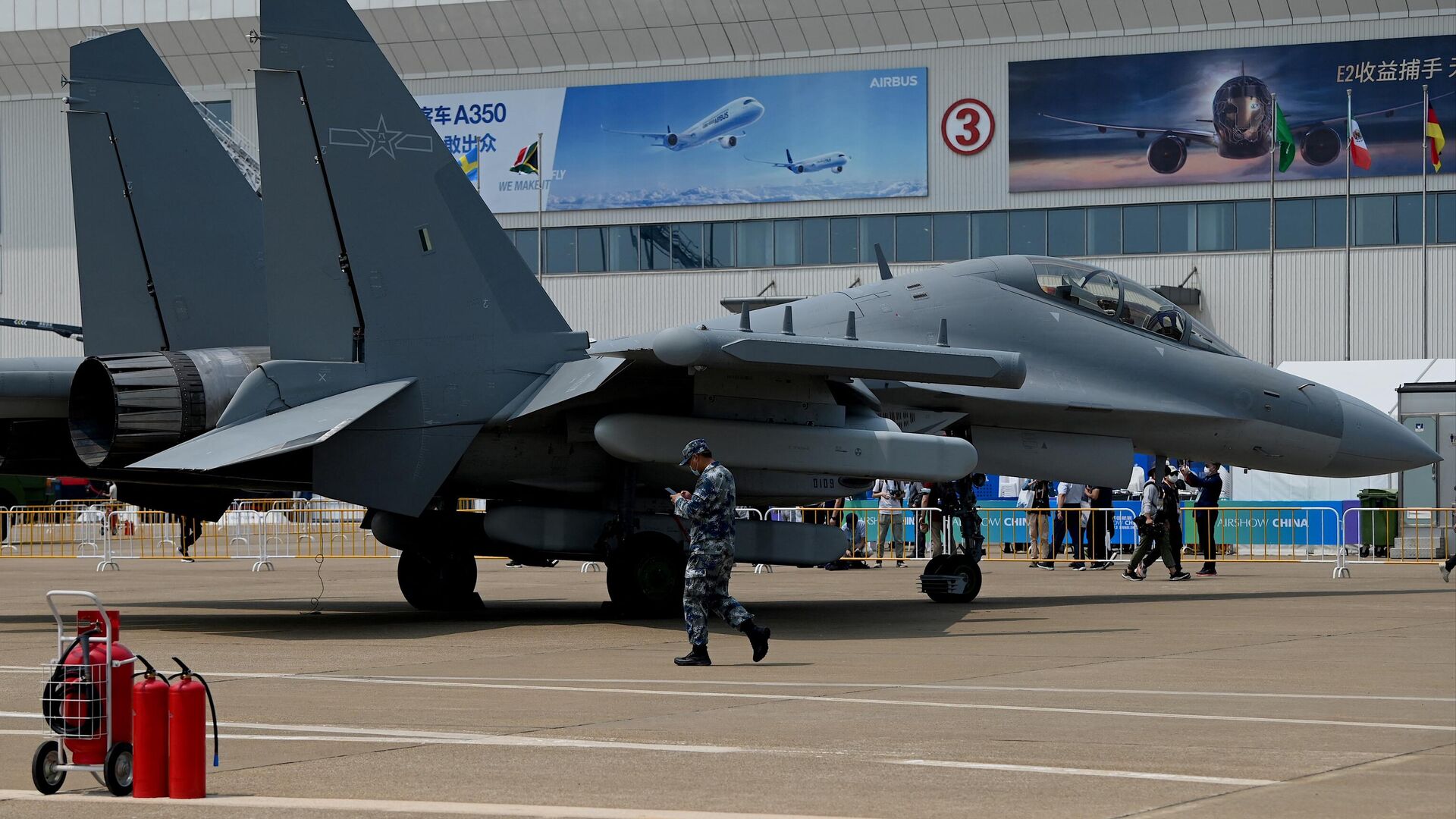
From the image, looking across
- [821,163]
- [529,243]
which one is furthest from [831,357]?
[529,243]

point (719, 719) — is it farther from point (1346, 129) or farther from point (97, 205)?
point (1346, 129)

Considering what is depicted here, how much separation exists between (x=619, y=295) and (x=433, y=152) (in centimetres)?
3852

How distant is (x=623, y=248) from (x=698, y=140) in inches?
173

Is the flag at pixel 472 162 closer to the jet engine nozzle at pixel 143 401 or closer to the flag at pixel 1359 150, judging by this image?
the flag at pixel 1359 150

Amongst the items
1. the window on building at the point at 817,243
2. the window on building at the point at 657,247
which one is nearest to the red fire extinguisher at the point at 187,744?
the window on building at the point at 817,243

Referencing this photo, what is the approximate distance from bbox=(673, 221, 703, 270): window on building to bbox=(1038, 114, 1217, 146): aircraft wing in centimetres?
1161

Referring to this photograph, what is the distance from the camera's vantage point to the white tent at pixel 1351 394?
33188 millimetres

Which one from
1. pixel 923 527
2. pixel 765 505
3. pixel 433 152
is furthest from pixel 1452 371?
pixel 433 152

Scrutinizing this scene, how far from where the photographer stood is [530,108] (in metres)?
54.4

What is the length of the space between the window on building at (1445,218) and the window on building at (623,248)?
24663 millimetres

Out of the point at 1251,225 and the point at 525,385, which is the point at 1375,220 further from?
the point at 525,385

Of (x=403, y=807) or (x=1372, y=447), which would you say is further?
(x=1372, y=447)

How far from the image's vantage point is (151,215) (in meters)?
16.8

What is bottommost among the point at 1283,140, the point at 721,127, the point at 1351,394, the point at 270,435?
the point at 270,435
